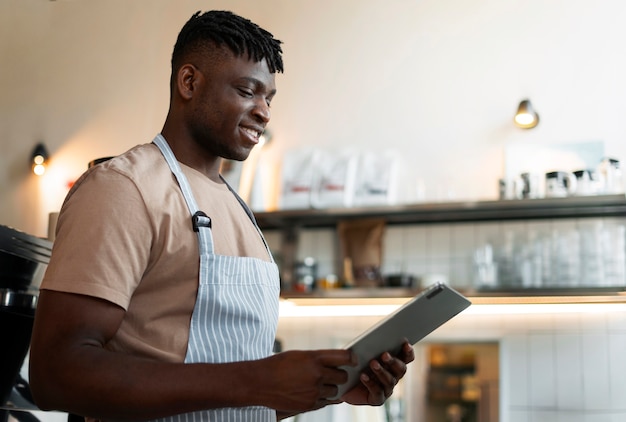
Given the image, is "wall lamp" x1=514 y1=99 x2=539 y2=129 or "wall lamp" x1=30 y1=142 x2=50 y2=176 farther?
"wall lamp" x1=30 y1=142 x2=50 y2=176

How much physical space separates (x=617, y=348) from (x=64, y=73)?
326 centimetres

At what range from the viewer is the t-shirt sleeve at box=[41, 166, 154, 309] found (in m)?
1.15

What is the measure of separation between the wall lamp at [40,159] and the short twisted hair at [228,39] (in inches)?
140

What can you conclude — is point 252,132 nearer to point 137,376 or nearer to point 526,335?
point 137,376

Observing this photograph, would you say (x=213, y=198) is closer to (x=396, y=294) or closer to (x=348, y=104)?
(x=396, y=294)

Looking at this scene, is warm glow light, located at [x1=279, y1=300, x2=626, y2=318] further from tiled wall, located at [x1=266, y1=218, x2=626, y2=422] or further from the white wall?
the white wall

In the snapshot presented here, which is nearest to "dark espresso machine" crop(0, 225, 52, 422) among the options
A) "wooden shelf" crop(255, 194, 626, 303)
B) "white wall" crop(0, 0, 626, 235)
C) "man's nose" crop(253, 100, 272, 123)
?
"man's nose" crop(253, 100, 272, 123)

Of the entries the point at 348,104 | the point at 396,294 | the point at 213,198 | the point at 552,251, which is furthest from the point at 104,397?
the point at 348,104

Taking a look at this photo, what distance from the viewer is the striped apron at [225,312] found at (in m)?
1.27

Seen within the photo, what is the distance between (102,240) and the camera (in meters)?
1.18

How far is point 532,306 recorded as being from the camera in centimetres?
383

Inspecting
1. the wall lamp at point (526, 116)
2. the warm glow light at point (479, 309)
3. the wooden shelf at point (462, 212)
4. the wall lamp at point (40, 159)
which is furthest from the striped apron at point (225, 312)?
the wall lamp at point (40, 159)

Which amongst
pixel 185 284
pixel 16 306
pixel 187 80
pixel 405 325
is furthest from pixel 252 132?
pixel 16 306

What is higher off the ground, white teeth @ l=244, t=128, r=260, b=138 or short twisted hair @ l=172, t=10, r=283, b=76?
short twisted hair @ l=172, t=10, r=283, b=76
